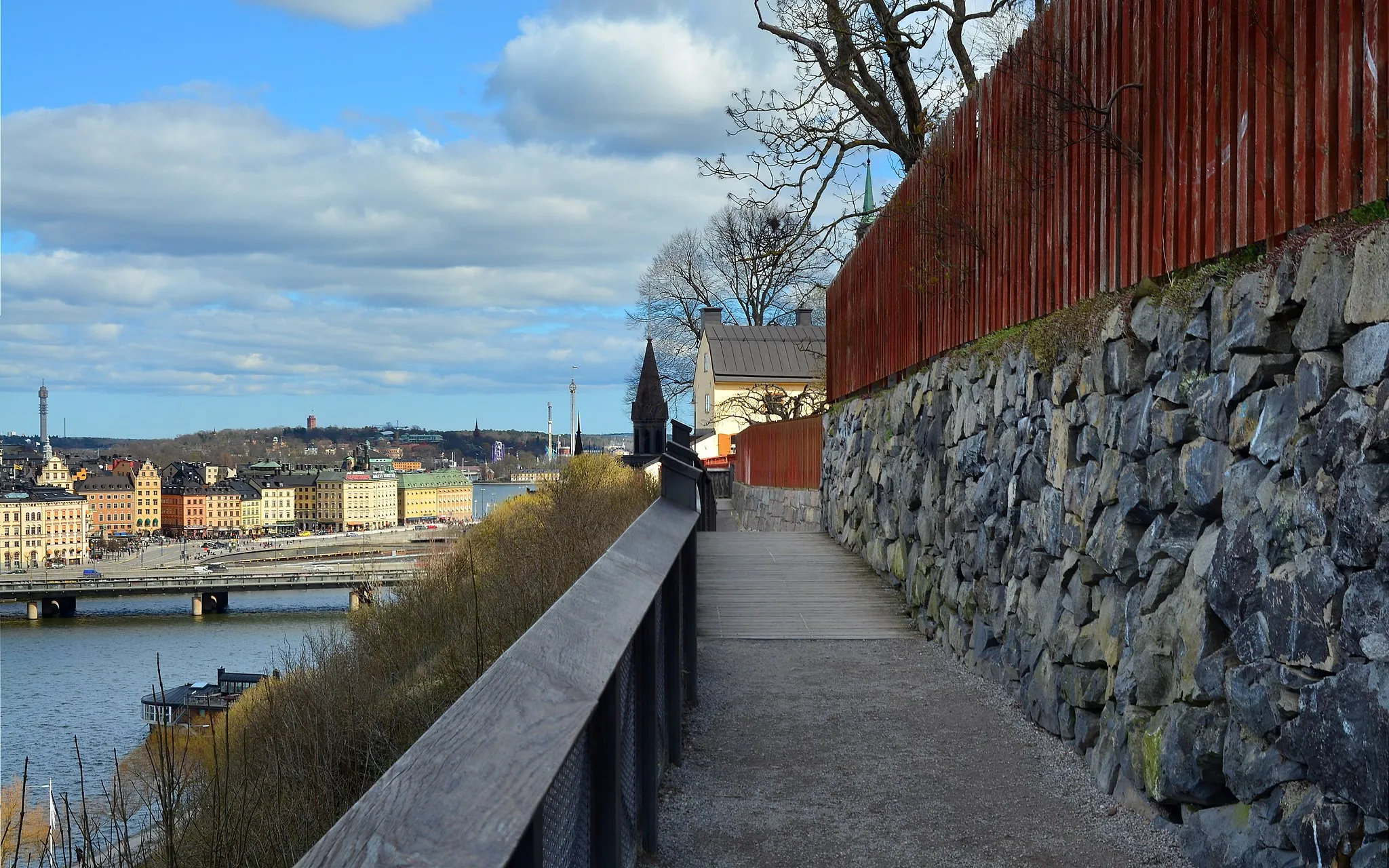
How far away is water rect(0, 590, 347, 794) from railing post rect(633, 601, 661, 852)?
302 inches

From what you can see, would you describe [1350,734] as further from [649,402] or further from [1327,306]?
[649,402]

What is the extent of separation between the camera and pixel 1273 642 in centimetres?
366

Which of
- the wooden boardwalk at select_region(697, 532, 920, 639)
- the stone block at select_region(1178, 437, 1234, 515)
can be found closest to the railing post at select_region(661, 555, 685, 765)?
the stone block at select_region(1178, 437, 1234, 515)

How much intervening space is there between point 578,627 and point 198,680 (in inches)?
1729

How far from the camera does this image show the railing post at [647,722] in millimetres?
4160

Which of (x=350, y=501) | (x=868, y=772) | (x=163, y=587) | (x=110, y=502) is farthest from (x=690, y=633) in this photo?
(x=350, y=501)

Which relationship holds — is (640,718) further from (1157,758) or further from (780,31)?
(780,31)

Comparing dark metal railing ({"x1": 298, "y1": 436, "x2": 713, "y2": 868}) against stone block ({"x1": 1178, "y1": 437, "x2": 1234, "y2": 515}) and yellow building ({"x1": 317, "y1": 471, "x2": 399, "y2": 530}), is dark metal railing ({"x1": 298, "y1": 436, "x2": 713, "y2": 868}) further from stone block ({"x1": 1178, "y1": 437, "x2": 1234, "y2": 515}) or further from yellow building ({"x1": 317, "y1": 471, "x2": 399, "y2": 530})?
yellow building ({"x1": 317, "y1": 471, "x2": 399, "y2": 530})

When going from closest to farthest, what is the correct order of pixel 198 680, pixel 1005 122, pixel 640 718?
1. pixel 640 718
2. pixel 1005 122
3. pixel 198 680

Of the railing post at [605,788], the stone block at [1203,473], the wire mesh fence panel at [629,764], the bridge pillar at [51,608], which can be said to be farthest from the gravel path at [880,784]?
the bridge pillar at [51,608]

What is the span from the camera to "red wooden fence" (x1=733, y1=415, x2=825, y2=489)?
19328mm

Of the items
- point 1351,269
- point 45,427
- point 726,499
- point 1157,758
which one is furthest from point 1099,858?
point 45,427

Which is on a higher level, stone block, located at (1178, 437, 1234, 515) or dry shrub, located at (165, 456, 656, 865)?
stone block, located at (1178, 437, 1234, 515)

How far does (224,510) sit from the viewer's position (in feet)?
464
